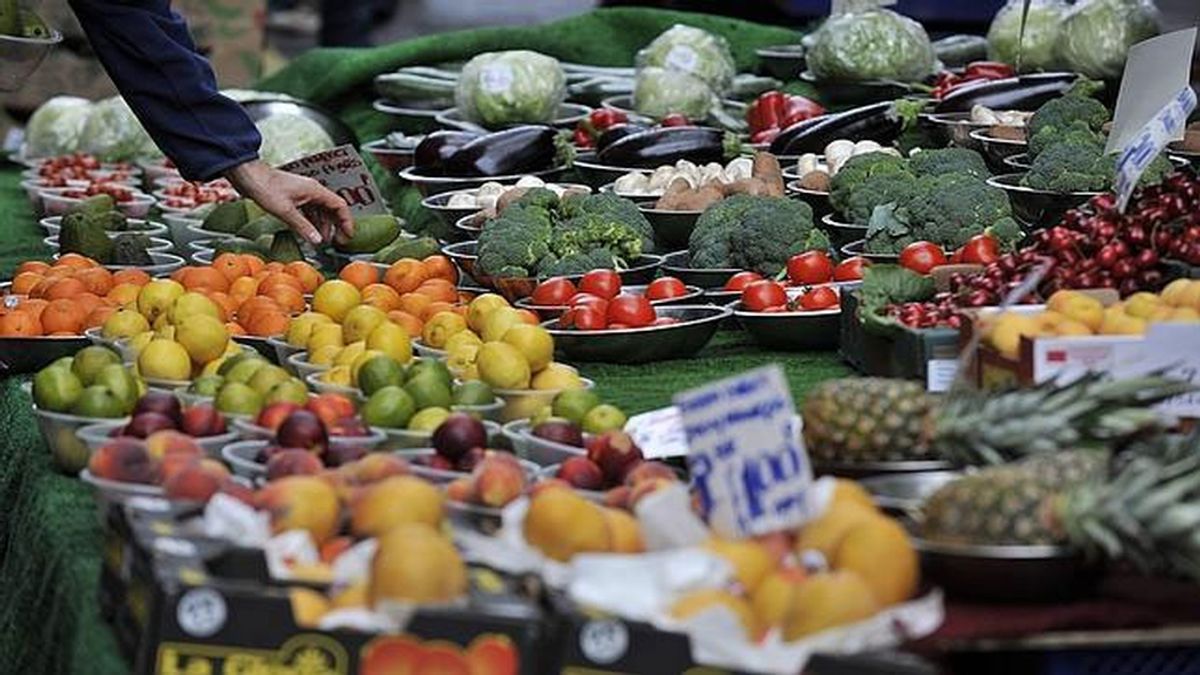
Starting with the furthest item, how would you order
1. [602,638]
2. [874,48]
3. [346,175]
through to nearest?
[874,48] → [346,175] → [602,638]

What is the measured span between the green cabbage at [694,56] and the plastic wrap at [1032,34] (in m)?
0.86

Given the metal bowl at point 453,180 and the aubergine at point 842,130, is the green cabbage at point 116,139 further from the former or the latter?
the aubergine at point 842,130

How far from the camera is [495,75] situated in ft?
20.0

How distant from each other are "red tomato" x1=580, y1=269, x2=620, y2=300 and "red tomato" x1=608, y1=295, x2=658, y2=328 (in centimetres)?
11

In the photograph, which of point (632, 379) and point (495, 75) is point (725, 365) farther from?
point (495, 75)

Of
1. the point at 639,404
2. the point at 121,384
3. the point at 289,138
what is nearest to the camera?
the point at 121,384

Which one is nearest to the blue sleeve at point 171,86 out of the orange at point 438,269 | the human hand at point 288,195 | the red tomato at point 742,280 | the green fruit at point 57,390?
the human hand at point 288,195

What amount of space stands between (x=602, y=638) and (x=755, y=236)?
2.19m

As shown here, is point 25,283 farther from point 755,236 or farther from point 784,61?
point 784,61

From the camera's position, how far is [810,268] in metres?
4.02

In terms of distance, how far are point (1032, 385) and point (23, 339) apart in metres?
1.93

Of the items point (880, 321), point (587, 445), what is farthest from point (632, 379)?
point (587, 445)

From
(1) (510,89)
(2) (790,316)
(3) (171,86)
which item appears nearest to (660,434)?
(2) (790,316)

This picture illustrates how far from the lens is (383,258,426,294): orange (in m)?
4.13
